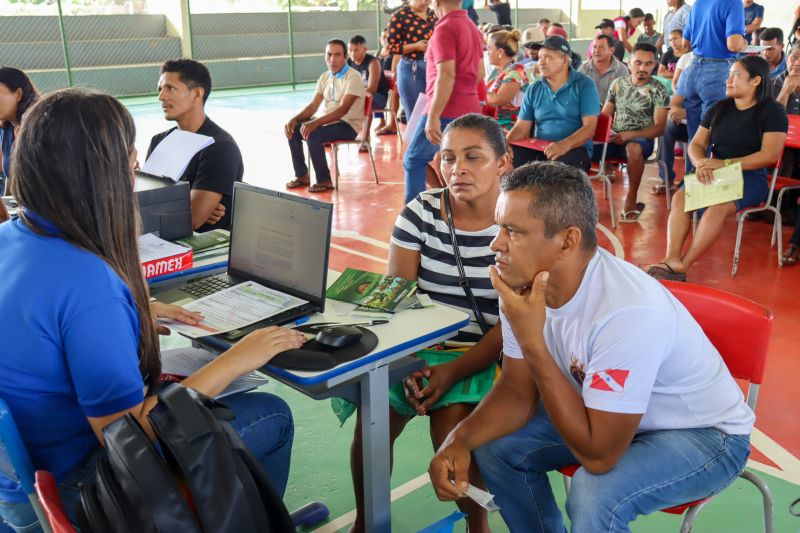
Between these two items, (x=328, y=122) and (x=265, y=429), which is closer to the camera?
(x=265, y=429)

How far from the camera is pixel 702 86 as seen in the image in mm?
6254

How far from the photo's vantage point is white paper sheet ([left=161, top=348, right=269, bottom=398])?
2057 mm

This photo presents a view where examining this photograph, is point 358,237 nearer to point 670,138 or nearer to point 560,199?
point 670,138

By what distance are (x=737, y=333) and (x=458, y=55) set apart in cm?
327

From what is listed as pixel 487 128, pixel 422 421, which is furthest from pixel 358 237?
pixel 487 128

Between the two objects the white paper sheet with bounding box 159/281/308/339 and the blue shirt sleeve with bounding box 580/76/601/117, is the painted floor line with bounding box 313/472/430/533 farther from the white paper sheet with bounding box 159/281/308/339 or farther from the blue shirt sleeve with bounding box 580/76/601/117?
the blue shirt sleeve with bounding box 580/76/601/117

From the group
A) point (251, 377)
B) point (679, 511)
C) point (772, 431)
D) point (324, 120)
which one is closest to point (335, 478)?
point (251, 377)

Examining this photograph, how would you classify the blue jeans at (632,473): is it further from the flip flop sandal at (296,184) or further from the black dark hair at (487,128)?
the flip flop sandal at (296,184)

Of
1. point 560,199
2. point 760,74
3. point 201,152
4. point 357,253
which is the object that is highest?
point 760,74

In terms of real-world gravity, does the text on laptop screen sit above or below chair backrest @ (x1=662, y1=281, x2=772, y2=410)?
above

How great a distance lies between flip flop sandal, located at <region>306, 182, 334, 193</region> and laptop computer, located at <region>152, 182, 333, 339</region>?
15.0 ft

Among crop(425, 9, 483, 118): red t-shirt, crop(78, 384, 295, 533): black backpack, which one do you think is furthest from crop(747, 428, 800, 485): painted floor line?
crop(425, 9, 483, 118): red t-shirt

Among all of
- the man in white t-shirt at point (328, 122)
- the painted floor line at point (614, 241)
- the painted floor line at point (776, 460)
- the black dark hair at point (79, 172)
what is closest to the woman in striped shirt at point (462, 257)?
the black dark hair at point (79, 172)

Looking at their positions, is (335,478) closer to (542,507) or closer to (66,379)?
(542,507)
